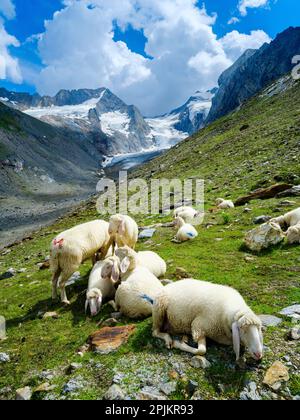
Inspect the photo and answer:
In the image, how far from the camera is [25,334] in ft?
29.3

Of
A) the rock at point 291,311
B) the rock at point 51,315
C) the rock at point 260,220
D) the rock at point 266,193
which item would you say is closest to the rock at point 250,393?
the rock at point 291,311

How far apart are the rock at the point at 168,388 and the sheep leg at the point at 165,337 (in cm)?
101

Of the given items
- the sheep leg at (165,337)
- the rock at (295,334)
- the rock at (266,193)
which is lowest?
the sheep leg at (165,337)

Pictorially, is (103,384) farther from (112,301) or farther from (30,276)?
(30,276)

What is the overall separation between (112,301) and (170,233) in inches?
313

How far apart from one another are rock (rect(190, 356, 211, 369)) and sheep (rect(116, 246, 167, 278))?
4221 millimetres

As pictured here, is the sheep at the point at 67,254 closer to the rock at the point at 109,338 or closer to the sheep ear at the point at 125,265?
the sheep ear at the point at 125,265

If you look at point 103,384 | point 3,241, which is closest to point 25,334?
point 103,384

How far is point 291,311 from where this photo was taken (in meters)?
7.72

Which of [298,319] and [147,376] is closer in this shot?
[147,376]

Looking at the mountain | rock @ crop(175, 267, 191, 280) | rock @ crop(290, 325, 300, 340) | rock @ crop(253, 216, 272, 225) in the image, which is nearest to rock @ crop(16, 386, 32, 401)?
rock @ crop(290, 325, 300, 340)

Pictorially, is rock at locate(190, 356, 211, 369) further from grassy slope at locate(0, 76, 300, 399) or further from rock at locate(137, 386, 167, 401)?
rock at locate(137, 386, 167, 401)

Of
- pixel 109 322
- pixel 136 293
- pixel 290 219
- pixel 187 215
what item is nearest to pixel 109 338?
pixel 109 322

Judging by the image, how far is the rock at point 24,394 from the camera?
20.6 ft
